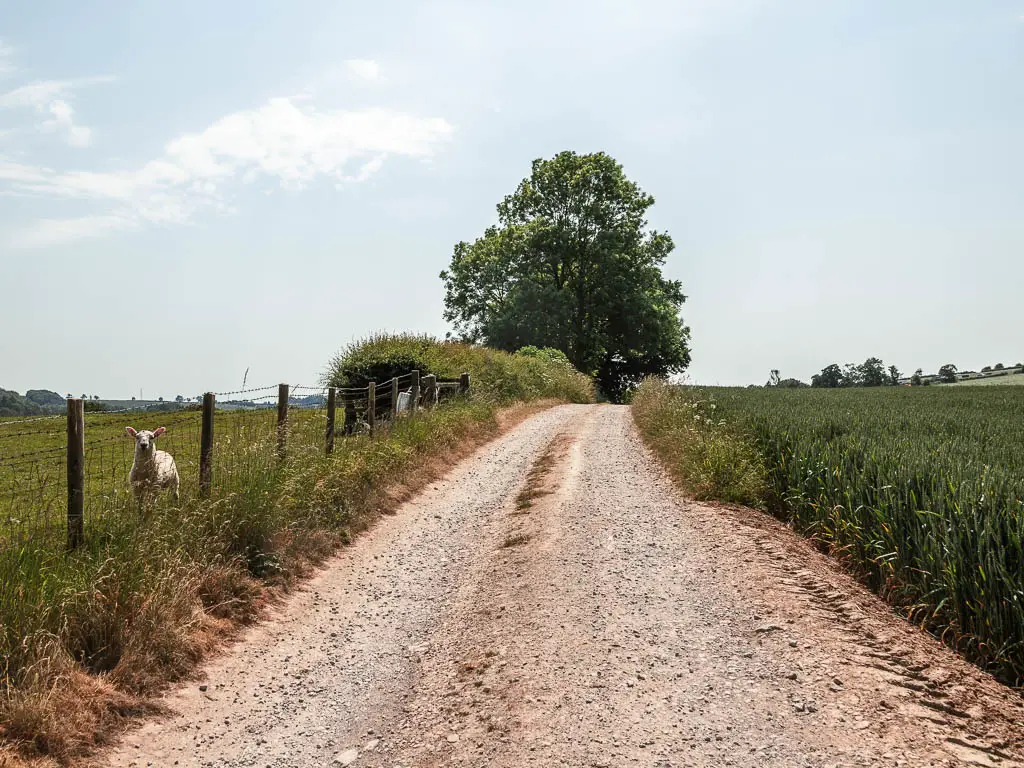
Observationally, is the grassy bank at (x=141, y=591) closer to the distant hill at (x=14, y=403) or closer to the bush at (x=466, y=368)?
the bush at (x=466, y=368)

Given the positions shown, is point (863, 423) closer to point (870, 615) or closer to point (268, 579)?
point (870, 615)

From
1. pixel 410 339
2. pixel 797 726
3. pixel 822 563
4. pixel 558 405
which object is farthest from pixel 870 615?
pixel 558 405

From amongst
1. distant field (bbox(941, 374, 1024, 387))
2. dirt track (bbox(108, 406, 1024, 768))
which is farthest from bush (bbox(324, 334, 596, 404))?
distant field (bbox(941, 374, 1024, 387))

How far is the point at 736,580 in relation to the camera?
24.6 feet

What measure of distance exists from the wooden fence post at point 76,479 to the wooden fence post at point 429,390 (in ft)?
41.1

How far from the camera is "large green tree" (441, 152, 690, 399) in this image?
141 ft

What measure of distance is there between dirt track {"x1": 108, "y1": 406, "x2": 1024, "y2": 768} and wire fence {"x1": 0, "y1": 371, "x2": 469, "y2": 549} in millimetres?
1628

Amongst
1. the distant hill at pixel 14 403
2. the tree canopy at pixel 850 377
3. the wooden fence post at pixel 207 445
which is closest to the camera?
the wooden fence post at pixel 207 445

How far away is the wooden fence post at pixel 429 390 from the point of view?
61.4 feet

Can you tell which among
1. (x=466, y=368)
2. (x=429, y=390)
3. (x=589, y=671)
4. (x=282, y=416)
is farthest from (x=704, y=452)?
(x=466, y=368)

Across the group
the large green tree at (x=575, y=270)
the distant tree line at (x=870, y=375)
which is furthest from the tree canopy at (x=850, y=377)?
the large green tree at (x=575, y=270)

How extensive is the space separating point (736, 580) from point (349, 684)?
4.16m

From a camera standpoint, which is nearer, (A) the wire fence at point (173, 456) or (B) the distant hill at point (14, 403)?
(A) the wire fence at point (173, 456)

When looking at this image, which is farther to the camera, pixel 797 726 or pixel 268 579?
pixel 268 579
